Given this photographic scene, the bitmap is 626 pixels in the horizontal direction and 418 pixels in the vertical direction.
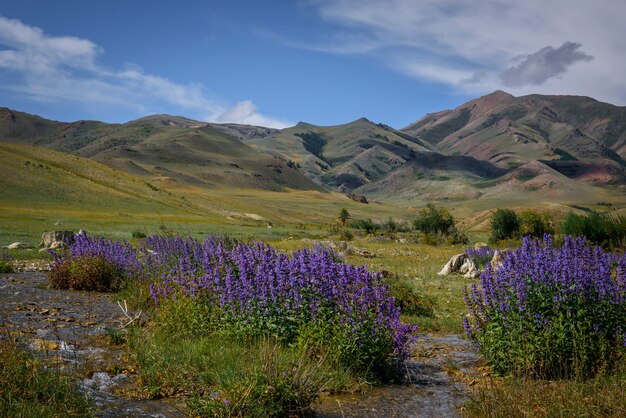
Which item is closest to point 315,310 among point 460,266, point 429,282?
point 429,282

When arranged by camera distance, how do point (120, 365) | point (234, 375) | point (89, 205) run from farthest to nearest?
point (89, 205) < point (120, 365) < point (234, 375)

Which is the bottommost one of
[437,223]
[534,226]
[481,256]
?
[481,256]

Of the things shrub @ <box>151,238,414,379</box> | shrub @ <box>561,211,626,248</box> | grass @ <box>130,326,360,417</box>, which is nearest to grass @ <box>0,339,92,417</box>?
grass @ <box>130,326,360,417</box>

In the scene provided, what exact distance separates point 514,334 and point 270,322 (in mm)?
3800

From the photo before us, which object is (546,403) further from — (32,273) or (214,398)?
(32,273)

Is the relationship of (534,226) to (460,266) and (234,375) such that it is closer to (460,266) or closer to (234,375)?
(460,266)

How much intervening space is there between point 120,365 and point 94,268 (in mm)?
7950

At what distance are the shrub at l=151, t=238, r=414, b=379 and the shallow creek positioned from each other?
586 mm

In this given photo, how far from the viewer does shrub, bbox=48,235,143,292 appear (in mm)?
14750

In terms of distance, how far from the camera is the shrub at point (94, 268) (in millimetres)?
14750

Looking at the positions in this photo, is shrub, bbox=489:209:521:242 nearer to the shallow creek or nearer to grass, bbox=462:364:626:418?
the shallow creek

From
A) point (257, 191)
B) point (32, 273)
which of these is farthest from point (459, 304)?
point (257, 191)

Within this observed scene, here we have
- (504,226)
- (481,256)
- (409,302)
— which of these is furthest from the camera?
(504,226)

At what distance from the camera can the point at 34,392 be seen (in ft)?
18.7
